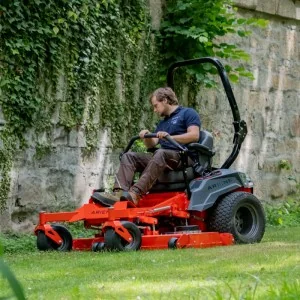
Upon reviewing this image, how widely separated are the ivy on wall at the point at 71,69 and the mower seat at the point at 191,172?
1.50 meters

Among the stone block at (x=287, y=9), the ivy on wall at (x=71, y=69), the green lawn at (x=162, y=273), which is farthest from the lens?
the stone block at (x=287, y=9)

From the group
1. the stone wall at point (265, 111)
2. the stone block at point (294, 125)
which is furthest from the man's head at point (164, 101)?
the stone block at point (294, 125)

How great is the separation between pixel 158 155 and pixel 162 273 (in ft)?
→ 6.95

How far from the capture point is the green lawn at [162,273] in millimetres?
3428

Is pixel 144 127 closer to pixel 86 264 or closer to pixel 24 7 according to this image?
pixel 24 7

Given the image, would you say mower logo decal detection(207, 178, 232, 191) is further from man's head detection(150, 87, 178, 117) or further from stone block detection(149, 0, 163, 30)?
stone block detection(149, 0, 163, 30)

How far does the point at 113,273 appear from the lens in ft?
15.1

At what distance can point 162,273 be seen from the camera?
14.8 ft

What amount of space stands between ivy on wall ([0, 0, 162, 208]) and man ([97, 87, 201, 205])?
1240mm

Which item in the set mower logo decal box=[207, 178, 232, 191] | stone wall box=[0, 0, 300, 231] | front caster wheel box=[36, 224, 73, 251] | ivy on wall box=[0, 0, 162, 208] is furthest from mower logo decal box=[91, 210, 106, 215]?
stone wall box=[0, 0, 300, 231]

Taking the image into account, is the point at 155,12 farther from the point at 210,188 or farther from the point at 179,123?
the point at 210,188

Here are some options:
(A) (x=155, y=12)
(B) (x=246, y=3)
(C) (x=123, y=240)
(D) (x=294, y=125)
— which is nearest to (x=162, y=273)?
(C) (x=123, y=240)

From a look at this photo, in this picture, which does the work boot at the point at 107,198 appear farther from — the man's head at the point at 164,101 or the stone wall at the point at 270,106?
the stone wall at the point at 270,106

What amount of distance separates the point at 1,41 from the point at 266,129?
179 inches
